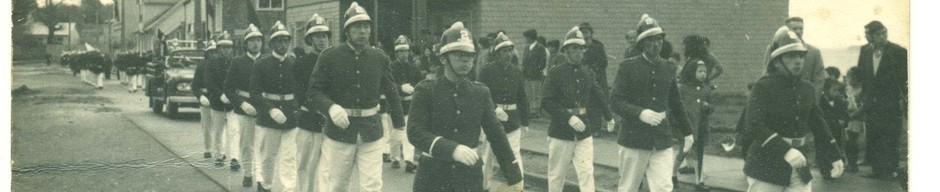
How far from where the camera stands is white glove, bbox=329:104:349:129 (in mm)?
6930

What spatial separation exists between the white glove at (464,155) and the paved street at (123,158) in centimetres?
374

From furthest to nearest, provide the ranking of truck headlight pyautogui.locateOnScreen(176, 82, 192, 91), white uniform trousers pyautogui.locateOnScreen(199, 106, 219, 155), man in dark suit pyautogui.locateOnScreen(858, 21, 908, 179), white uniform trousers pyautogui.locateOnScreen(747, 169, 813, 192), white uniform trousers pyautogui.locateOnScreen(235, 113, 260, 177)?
truck headlight pyautogui.locateOnScreen(176, 82, 192, 91) < white uniform trousers pyautogui.locateOnScreen(199, 106, 219, 155) < white uniform trousers pyautogui.locateOnScreen(235, 113, 260, 177) < man in dark suit pyautogui.locateOnScreen(858, 21, 908, 179) < white uniform trousers pyautogui.locateOnScreen(747, 169, 813, 192)

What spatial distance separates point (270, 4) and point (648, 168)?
8586mm

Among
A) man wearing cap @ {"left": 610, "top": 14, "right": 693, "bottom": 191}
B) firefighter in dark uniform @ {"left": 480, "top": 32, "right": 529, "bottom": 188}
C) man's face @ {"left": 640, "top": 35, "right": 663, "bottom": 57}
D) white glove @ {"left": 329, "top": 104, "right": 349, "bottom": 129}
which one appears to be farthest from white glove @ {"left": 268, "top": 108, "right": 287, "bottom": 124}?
man's face @ {"left": 640, "top": 35, "right": 663, "bottom": 57}

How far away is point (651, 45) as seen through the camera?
7453mm

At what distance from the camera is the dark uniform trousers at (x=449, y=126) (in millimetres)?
5438

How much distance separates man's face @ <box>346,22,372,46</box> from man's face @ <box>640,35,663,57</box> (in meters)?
2.07

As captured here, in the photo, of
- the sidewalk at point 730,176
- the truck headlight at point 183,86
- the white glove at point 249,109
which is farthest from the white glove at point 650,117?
the truck headlight at point 183,86

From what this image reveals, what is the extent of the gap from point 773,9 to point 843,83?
758cm

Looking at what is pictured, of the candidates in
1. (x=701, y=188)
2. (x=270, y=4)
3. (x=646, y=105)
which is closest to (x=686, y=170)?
(x=701, y=188)

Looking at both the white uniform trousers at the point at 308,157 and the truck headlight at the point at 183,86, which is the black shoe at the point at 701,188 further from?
the truck headlight at the point at 183,86

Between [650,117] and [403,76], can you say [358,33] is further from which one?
[403,76]

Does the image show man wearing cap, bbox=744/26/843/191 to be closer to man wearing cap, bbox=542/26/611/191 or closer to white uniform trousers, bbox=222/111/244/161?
man wearing cap, bbox=542/26/611/191

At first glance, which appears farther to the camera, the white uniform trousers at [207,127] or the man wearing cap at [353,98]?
the white uniform trousers at [207,127]
